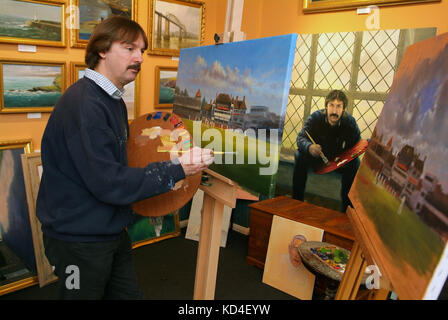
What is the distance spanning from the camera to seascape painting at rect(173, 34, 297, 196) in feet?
4.97

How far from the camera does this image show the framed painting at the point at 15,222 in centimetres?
259

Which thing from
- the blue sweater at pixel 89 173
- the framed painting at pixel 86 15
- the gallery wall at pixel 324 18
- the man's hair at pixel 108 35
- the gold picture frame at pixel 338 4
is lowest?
the blue sweater at pixel 89 173

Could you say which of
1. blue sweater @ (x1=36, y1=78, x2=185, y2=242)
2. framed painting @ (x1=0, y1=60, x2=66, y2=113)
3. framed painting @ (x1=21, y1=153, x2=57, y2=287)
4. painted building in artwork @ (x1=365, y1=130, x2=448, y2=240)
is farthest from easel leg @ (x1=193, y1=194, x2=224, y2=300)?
framed painting @ (x1=0, y1=60, x2=66, y2=113)

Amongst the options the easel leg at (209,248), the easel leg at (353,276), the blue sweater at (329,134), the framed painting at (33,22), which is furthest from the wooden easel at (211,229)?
the framed painting at (33,22)

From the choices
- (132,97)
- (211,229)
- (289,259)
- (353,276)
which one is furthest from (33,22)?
(353,276)

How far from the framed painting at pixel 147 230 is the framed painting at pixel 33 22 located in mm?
1566

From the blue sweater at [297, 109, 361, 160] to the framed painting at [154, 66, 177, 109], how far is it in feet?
4.35

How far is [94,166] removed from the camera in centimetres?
132

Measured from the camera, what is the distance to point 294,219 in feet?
8.88

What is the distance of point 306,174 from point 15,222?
2.15 m

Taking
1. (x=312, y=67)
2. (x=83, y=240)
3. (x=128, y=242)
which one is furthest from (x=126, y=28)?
(x=312, y=67)

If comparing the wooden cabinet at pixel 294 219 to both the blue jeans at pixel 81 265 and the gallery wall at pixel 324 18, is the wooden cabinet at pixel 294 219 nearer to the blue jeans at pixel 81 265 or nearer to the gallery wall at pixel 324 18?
the gallery wall at pixel 324 18

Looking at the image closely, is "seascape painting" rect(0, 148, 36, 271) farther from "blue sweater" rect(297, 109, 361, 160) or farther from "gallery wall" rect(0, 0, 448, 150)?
"blue sweater" rect(297, 109, 361, 160)
